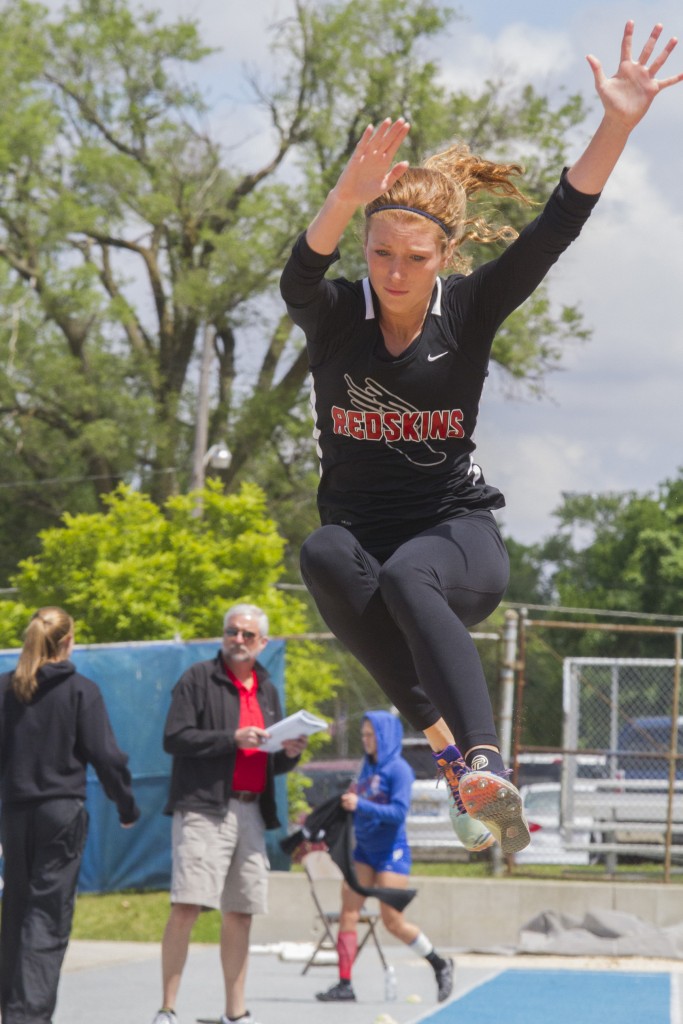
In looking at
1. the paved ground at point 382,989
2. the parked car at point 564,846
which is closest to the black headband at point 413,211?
the paved ground at point 382,989

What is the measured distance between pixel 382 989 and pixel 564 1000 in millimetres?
1406

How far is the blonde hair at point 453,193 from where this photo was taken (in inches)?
152

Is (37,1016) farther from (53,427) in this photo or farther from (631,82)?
(53,427)

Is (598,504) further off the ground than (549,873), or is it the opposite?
(598,504)

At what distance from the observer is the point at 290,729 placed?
786cm

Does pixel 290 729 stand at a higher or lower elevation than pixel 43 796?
higher

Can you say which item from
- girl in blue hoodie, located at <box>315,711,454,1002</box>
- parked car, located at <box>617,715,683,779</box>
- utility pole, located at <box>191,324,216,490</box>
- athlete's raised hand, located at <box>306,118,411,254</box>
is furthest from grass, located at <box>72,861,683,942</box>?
utility pole, located at <box>191,324,216,490</box>

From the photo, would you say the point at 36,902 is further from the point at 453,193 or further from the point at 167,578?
the point at 167,578

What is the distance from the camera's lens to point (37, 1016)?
22.4 feet

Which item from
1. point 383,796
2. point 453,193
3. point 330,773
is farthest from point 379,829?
point 330,773

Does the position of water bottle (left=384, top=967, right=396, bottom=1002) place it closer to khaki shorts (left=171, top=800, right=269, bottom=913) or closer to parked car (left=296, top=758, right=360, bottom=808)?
khaki shorts (left=171, top=800, right=269, bottom=913)

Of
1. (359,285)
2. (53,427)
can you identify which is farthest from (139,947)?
(53,427)

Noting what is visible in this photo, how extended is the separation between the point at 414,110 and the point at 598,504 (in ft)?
156

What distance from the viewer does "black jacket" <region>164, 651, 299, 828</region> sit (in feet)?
26.1
